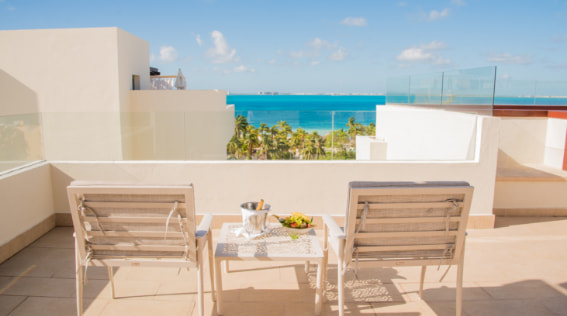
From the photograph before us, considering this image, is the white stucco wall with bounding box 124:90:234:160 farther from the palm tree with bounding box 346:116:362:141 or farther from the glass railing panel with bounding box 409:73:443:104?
the glass railing panel with bounding box 409:73:443:104

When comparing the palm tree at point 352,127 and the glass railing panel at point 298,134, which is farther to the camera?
the palm tree at point 352,127

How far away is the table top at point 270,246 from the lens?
7.78 feet

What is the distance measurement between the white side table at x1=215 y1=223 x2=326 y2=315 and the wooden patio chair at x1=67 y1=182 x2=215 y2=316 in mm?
226

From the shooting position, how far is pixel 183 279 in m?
3.14

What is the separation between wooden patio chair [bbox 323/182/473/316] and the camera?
2105mm

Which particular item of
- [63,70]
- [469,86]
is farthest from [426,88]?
[63,70]

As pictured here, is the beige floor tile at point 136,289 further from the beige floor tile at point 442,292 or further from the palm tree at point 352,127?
the palm tree at point 352,127

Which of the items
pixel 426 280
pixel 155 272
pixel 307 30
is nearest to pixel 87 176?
pixel 155 272

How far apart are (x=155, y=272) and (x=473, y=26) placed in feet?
152

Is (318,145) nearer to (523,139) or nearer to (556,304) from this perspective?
(556,304)

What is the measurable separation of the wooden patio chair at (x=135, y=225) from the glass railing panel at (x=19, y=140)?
2.14 m

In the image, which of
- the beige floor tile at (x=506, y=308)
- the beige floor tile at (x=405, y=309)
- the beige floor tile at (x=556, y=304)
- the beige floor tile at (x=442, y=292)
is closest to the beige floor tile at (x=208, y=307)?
the beige floor tile at (x=405, y=309)

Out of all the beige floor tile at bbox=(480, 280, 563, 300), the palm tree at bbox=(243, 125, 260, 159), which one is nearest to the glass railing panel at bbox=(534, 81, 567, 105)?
the beige floor tile at bbox=(480, 280, 563, 300)

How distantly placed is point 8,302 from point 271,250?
1938 mm
